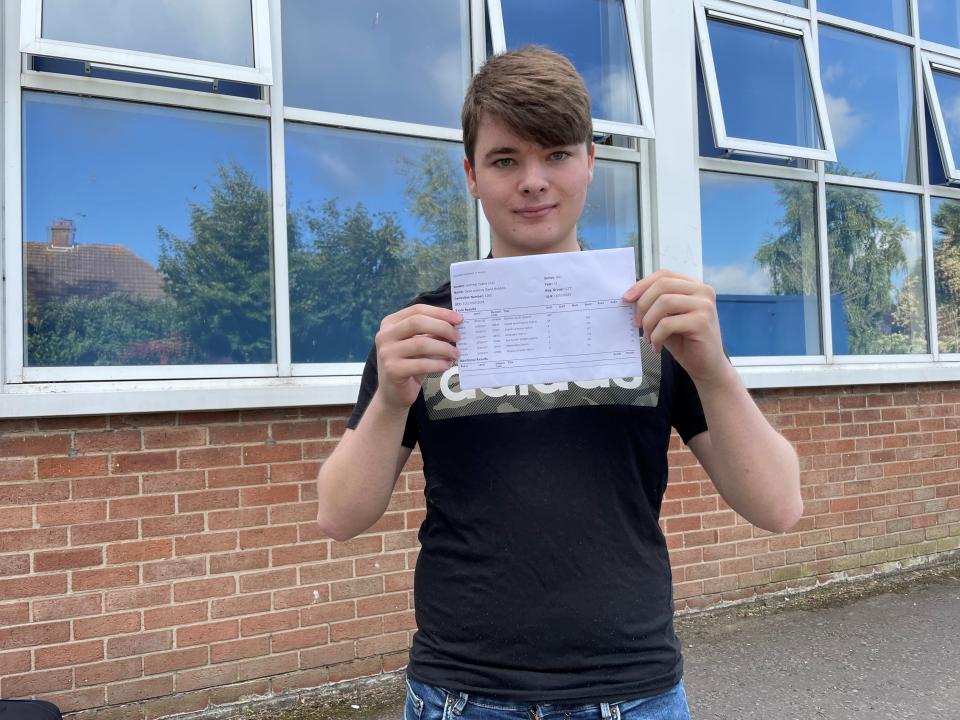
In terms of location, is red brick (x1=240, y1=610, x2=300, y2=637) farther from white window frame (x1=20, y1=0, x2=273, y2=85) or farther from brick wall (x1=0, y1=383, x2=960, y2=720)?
white window frame (x1=20, y1=0, x2=273, y2=85)

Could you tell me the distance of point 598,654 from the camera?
119 cm

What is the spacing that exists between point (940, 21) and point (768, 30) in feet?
6.24

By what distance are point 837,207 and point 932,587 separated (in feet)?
8.60

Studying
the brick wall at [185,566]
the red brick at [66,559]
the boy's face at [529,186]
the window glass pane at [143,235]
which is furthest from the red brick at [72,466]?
the boy's face at [529,186]

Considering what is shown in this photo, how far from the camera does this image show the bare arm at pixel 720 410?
3.74 feet

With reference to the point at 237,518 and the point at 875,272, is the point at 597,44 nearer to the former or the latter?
the point at 875,272

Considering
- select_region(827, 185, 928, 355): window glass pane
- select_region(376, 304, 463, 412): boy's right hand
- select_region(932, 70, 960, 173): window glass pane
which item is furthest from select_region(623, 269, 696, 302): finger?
select_region(932, 70, 960, 173): window glass pane

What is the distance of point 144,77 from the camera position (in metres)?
3.19

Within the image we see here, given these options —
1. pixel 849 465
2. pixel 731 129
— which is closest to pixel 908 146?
pixel 731 129

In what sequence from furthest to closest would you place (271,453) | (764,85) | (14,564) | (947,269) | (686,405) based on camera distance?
(947,269) → (764,85) → (271,453) → (14,564) → (686,405)

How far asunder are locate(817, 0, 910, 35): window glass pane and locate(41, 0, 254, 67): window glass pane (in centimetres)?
394

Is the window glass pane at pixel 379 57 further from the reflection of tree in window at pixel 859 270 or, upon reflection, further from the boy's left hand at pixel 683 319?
the boy's left hand at pixel 683 319

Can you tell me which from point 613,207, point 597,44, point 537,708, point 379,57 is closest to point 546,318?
point 537,708

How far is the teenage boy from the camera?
118cm
